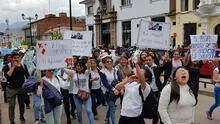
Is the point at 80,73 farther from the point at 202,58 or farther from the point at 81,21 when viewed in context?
the point at 81,21

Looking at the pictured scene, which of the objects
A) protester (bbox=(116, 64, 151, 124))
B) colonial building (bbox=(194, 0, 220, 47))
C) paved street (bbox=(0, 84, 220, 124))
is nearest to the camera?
protester (bbox=(116, 64, 151, 124))

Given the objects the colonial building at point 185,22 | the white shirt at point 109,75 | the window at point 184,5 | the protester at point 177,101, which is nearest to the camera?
the protester at point 177,101

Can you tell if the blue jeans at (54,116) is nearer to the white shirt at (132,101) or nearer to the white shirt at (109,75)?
the white shirt at (109,75)

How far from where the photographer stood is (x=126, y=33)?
40688 millimetres

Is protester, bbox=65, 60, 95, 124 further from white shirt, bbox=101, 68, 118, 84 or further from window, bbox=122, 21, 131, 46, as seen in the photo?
window, bbox=122, 21, 131, 46

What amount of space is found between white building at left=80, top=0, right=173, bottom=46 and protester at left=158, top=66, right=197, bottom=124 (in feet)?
95.6

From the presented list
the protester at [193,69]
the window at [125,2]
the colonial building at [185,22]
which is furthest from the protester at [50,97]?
the window at [125,2]

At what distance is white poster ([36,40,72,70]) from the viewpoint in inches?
250

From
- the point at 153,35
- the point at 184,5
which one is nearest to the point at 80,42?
the point at 153,35

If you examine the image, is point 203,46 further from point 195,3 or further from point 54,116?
point 195,3

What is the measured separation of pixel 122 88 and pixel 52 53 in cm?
187

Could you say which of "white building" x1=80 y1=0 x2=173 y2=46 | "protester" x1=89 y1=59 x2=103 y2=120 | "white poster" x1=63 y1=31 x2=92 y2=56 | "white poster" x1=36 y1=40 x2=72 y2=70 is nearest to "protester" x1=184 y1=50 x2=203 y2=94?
"protester" x1=89 y1=59 x2=103 y2=120

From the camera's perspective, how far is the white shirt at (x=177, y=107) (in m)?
4.32

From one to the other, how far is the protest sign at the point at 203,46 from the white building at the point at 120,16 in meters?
24.4
